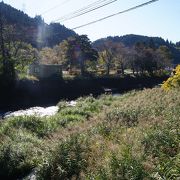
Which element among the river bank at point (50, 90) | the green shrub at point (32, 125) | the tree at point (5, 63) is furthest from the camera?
the tree at point (5, 63)

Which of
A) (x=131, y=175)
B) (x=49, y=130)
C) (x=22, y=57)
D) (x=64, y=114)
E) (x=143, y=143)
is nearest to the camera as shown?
(x=131, y=175)

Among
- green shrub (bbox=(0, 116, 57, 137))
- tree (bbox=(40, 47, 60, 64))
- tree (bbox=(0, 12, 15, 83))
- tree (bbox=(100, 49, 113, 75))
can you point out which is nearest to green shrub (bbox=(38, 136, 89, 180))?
green shrub (bbox=(0, 116, 57, 137))

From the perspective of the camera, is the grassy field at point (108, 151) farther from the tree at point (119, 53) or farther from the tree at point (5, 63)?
the tree at point (119, 53)

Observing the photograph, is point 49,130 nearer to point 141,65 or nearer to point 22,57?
point 22,57

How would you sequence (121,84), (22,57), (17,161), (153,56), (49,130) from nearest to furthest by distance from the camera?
(17,161) → (49,130) → (22,57) → (121,84) → (153,56)

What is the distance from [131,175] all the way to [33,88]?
49.0 metres

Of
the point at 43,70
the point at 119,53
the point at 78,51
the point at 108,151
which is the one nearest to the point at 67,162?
the point at 108,151

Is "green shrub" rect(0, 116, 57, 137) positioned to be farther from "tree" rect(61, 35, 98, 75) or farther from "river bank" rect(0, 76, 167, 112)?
"tree" rect(61, 35, 98, 75)

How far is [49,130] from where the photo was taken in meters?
20.9

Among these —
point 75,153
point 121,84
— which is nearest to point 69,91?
point 121,84

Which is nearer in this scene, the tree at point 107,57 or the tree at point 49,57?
the tree at point 49,57

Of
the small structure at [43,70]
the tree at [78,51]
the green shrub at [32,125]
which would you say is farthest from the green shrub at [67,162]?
the tree at [78,51]

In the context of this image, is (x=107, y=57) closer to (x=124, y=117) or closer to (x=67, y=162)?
(x=124, y=117)

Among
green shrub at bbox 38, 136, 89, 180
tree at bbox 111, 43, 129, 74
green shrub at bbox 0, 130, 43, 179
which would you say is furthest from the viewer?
tree at bbox 111, 43, 129, 74
